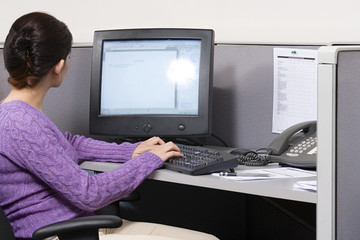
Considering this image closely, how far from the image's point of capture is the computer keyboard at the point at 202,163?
1.62 meters

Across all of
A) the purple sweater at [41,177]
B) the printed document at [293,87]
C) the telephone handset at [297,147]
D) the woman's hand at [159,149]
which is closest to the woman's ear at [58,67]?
the purple sweater at [41,177]

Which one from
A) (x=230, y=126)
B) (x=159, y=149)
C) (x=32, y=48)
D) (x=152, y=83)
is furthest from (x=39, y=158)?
(x=230, y=126)

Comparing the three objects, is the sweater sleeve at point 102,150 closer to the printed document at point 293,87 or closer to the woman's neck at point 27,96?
the woman's neck at point 27,96

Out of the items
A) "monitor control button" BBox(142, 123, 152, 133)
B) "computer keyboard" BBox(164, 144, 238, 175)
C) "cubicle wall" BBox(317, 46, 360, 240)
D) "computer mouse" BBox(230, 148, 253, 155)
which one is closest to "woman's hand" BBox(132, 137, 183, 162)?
"computer keyboard" BBox(164, 144, 238, 175)

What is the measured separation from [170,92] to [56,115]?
0.57m

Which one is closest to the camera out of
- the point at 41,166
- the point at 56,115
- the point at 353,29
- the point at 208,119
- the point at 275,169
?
the point at 41,166

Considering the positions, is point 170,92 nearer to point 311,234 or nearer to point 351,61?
point 311,234

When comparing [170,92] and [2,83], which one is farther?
[2,83]

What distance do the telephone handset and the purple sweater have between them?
0.39 meters

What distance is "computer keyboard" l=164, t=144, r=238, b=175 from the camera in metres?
1.62

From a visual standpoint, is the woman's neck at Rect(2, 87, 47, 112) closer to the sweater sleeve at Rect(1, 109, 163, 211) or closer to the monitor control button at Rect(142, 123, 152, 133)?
the sweater sleeve at Rect(1, 109, 163, 211)

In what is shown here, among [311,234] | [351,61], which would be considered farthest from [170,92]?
[351,61]

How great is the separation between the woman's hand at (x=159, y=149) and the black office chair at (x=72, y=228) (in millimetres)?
335

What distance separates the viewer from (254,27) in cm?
240
